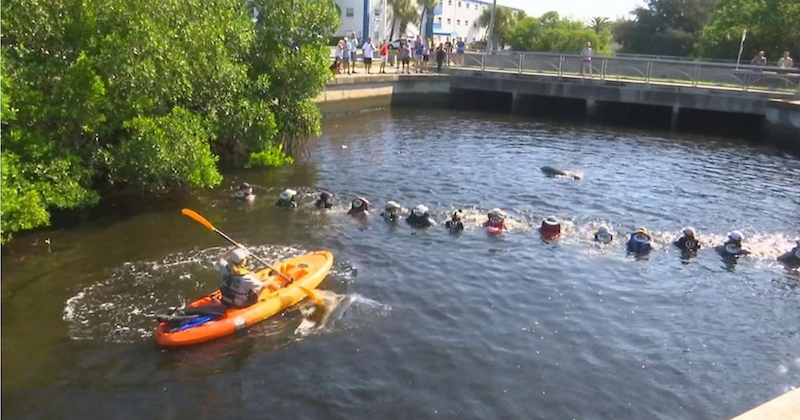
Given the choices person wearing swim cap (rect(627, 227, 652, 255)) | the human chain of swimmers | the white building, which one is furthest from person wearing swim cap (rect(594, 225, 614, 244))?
the white building

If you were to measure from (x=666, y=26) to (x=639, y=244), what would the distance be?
60.1m

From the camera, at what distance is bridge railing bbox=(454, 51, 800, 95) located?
36469 millimetres

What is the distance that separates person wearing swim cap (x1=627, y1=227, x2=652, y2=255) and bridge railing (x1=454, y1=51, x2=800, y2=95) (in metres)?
22.7

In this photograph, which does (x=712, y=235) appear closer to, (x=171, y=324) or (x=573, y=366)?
(x=573, y=366)

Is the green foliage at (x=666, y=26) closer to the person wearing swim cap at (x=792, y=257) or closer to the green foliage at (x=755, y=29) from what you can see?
the green foliage at (x=755, y=29)

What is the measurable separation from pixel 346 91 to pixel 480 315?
27.7 m

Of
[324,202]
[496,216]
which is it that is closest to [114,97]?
[324,202]

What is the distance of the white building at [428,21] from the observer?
71500 millimetres

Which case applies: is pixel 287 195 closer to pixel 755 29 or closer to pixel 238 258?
pixel 238 258

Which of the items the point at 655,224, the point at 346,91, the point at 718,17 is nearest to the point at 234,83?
the point at 655,224

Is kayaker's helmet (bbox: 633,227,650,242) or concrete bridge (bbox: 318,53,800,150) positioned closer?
kayaker's helmet (bbox: 633,227,650,242)

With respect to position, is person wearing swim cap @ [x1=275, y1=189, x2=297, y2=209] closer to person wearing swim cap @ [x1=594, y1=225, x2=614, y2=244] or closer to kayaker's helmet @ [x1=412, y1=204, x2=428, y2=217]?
kayaker's helmet @ [x1=412, y1=204, x2=428, y2=217]

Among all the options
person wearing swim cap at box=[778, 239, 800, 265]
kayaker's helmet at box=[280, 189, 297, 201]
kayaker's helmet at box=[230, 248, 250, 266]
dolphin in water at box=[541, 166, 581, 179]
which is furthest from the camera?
dolphin in water at box=[541, 166, 581, 179]

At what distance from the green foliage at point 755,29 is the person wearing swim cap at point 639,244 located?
38309 mm
